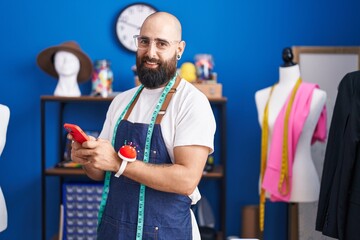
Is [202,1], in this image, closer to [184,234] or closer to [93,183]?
[93,183]

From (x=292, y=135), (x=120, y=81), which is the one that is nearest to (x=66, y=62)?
(x=120, y=81)

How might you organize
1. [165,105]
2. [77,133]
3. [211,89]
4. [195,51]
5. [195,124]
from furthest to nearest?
[195,51], [211,89], [165,105], [195,124], [77,133]

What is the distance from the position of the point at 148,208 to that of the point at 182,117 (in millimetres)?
332

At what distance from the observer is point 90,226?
3.46 meters

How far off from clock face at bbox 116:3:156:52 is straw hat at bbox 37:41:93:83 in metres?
0.36

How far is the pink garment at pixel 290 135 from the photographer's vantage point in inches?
115

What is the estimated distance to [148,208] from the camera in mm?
1685

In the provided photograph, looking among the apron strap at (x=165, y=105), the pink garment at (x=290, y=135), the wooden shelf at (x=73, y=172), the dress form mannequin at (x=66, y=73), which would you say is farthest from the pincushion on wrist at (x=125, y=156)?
the dress form mannequin at (x=66, y=73)

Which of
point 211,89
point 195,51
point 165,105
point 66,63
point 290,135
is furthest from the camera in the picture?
point 195,51

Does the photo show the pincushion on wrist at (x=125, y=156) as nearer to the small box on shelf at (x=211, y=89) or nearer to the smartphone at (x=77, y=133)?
the smartphone at (x=77, y=133)

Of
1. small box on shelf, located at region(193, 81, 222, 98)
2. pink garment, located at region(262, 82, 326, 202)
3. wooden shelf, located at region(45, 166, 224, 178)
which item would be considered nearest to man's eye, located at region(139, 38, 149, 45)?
pink garment, located at region(262, 82, 326, 202)

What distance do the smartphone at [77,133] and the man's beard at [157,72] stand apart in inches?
13.6

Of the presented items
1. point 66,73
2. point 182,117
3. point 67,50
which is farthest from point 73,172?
point 182,117

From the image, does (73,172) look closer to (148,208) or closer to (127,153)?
(148,208)
